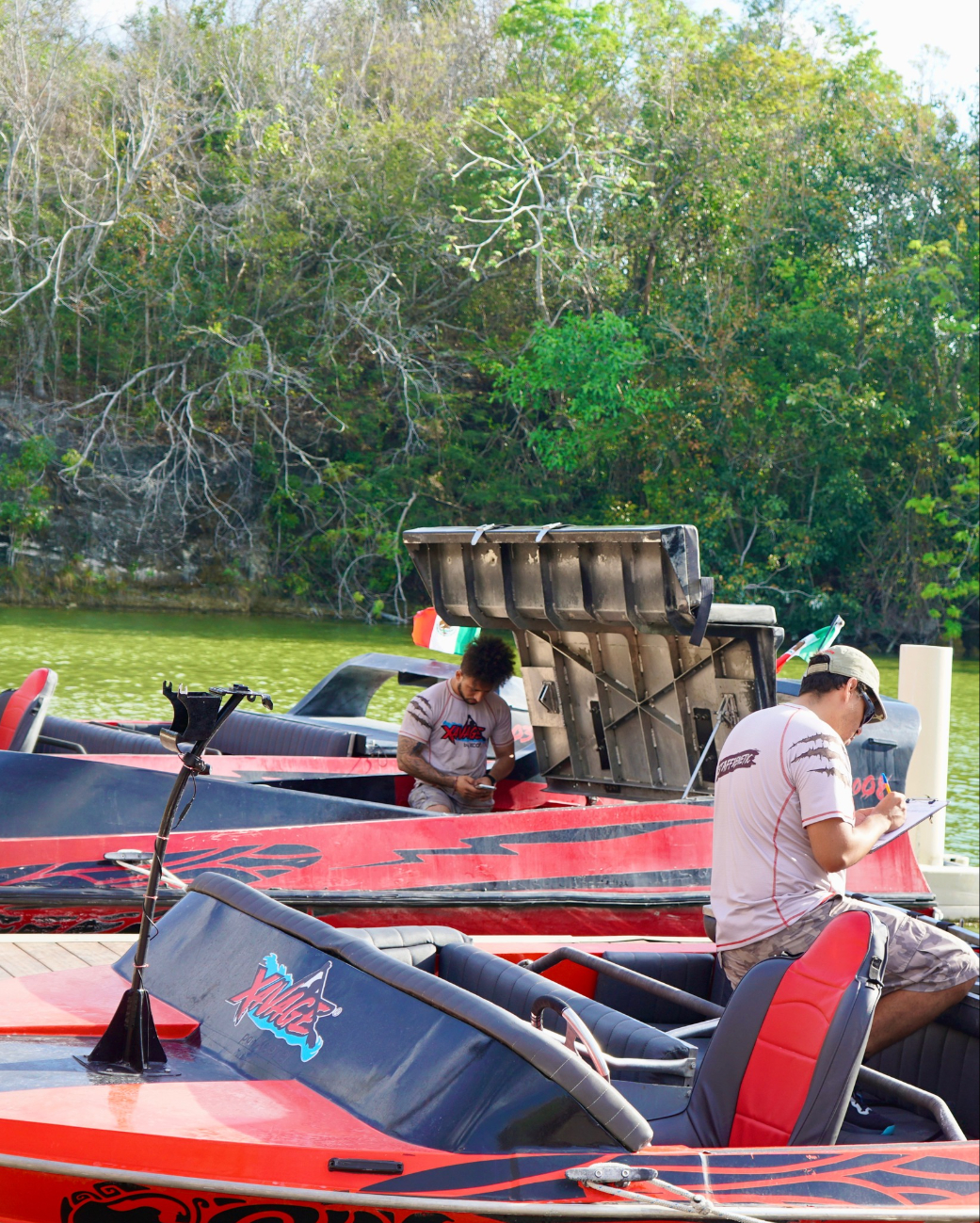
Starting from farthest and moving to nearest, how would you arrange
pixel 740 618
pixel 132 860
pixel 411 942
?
1. pixel 740 618
2. pixel 132 860
3. pixel 411 942

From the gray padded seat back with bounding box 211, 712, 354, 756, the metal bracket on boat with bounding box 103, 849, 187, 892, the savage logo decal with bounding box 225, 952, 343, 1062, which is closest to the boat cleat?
the savage logo decal with bounding box 225, 952, 343, 1062

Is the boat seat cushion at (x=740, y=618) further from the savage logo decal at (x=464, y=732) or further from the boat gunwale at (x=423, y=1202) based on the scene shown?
the boat gunwale at (x=423, y=1202)

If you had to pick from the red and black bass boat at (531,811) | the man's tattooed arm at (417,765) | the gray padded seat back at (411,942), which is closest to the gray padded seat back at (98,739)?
the red and black bass boat at (531,811)

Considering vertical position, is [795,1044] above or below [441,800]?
above

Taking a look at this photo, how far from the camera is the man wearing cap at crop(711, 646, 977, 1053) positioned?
138 inches

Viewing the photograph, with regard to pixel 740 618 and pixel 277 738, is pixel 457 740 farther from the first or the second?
pixel 277 738

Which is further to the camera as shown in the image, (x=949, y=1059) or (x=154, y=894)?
(x=949, y=1059)

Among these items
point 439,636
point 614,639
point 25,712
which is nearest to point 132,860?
point 25,712

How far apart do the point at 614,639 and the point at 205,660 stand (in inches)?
600

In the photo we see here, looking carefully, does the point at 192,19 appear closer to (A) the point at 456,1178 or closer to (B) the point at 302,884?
(B) the point at 302,884

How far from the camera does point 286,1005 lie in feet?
11.5

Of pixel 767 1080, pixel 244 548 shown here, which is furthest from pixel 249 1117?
pixel 244 548

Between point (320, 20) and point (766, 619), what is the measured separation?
3119cm

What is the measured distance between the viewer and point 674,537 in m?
6.02
